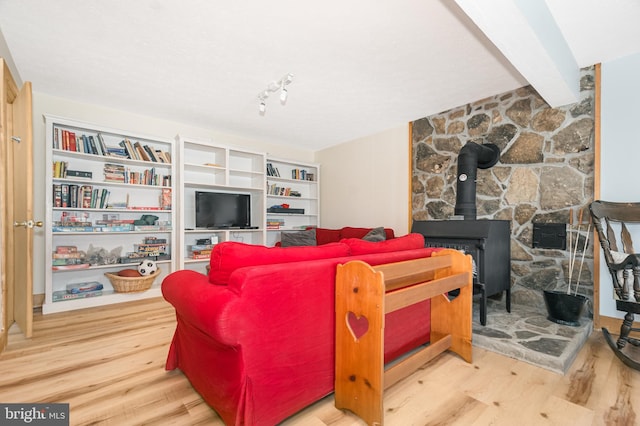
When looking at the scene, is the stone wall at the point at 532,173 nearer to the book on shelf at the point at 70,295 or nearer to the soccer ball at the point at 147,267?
the soccer ball at the point at 147,267

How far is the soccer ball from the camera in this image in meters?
3.48

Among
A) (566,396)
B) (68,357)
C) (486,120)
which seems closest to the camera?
(566,396)

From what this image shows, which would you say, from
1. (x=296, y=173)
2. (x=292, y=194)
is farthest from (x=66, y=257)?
(x=296, y=173)

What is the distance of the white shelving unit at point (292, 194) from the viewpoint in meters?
4.89

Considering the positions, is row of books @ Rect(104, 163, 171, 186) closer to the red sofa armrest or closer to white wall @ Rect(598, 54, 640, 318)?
the red sofa armrest

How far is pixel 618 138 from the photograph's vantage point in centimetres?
243

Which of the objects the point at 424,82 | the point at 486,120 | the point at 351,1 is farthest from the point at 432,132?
the point at 351,1

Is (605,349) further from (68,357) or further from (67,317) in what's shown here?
(67,317)

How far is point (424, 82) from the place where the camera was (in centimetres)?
285

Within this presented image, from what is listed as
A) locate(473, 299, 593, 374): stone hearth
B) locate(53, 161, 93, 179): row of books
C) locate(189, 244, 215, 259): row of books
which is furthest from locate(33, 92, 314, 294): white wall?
locate(473, 299, 593, 374): stone hearth

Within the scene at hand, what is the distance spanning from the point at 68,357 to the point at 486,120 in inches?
171

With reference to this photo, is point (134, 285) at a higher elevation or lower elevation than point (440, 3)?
lower

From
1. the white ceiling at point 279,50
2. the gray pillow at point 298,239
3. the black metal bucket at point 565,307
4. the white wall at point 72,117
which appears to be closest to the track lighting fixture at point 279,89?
the white ceiling at point 279,50

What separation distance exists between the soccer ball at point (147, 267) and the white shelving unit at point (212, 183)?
0.95ft
